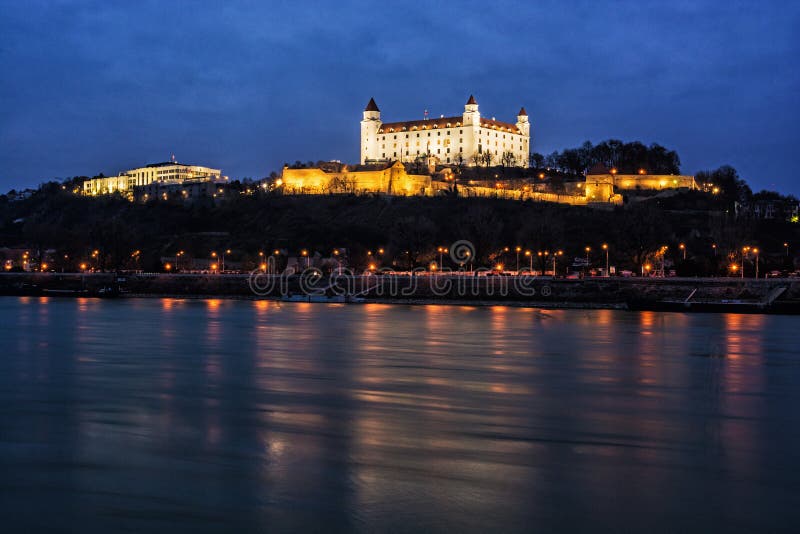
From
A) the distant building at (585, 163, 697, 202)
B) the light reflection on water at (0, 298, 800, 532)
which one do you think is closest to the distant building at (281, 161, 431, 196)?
the distant building at (585, 163, 697, 202)

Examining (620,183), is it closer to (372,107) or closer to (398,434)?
(372,107)

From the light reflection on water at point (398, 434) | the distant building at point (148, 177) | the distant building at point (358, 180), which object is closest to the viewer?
the light reflection on water at point (398, 434)

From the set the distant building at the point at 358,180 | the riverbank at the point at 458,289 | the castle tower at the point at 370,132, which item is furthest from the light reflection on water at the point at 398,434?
the castle tower at the point at 370,132

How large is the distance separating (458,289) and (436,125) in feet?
227

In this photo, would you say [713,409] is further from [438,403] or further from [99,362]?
[99,362]

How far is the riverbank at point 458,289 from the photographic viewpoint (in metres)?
46.2

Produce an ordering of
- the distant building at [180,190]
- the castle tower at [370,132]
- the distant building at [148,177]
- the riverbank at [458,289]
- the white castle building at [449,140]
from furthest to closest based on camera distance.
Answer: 1. the distant building at [148,177]
2. the castle tower at [370,132]
3. the white castle building at [449,140]
4. the distant building at [180,190]
5. the riverbank at [458,289]

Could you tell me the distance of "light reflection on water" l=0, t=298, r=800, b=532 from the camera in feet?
29.7

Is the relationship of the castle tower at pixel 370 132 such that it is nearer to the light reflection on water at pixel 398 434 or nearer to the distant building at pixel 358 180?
the distant building at pixel 358 180

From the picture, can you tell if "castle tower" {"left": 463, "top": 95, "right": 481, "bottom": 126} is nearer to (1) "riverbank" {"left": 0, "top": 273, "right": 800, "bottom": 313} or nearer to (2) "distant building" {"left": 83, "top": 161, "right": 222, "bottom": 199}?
(2) "distant building" {"left": 83, "top": 161, "right": 222, "bottom": 199}

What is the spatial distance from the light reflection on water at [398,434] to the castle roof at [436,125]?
93.0 meters

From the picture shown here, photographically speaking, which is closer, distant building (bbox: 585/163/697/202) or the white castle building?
distant building (bbox: 585/163/697/202)

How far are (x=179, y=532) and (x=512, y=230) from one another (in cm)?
7022

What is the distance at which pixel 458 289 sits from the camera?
5331 cm
